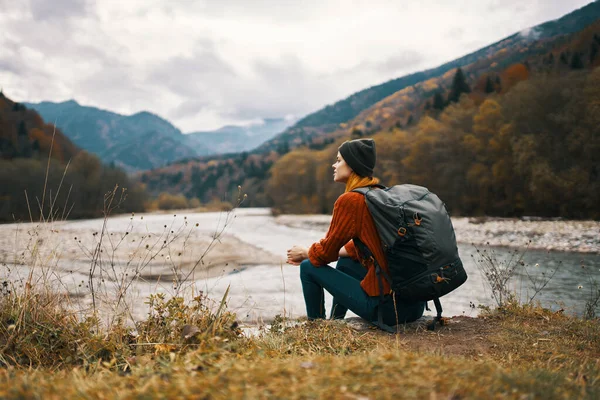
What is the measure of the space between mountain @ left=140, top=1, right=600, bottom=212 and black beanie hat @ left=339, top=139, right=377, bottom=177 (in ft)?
80.8

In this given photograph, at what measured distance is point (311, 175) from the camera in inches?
2346

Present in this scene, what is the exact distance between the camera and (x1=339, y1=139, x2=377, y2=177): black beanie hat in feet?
10.7

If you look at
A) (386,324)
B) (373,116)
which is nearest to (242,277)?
(386,324)

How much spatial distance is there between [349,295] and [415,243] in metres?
0.82

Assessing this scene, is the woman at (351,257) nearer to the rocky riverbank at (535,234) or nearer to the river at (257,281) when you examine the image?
the river at (257,281)

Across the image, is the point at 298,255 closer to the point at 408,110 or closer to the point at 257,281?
the point at 257,281

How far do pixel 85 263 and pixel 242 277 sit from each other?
18.8ft

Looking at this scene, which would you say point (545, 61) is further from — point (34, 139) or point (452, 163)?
point (34, 139)

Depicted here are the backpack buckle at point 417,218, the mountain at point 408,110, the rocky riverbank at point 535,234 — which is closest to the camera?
the backpack buckle at point 417,218

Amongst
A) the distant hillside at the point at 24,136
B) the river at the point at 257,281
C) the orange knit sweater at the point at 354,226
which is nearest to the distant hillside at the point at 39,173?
the distant hillside at the point at 24,136

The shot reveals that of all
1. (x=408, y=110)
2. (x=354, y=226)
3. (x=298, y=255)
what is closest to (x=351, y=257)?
(x=298, y=255)

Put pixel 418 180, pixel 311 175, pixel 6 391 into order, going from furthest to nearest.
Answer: pixel 311 175 < pixel 418 180 < pixel 6 391

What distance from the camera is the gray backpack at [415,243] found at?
2902 millimetres

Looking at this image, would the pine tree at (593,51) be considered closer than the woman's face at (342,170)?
No
